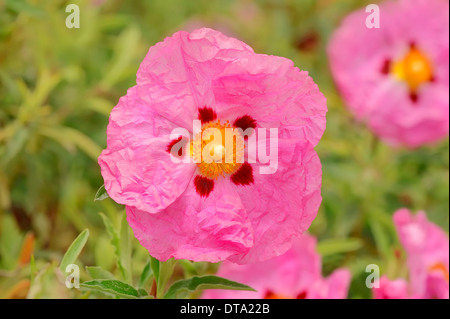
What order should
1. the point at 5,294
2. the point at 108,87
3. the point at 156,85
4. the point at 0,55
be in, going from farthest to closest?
the point at 108,87
the point at 0,55
the point at 5,294
the point at 156,85

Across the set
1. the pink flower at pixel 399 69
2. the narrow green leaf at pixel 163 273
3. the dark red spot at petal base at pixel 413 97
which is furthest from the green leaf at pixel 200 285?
the dark red spot at petal base at pixel 413 97

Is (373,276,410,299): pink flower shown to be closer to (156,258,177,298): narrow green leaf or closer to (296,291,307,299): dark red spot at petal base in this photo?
(296,291,307,299): dark red spot at petal base

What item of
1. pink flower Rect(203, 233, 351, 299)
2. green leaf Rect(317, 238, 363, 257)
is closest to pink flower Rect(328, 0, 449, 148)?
green leaf Rect(317, 238, 363, 257)

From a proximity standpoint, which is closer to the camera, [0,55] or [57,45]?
[0,55]

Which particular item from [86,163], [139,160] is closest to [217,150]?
[139,160]

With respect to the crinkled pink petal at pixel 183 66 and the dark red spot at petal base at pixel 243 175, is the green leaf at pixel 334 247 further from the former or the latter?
the crinkled pink petal at pixel 183 66

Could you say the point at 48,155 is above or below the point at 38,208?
above

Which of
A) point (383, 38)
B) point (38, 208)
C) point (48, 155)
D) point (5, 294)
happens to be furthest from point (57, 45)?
point (383, 38)
